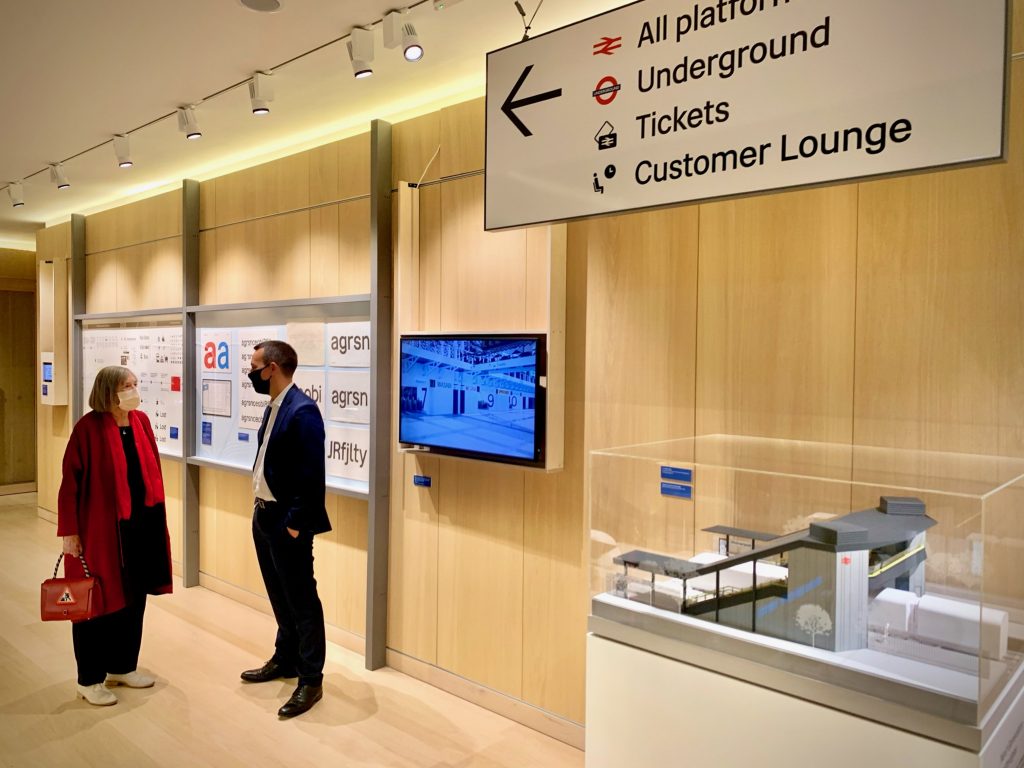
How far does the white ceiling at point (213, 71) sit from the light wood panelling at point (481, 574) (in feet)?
6.55

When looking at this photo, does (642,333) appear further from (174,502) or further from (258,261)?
(174,502)

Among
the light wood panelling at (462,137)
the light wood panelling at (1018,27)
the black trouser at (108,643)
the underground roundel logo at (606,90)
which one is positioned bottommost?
the black trouser at (108,643)

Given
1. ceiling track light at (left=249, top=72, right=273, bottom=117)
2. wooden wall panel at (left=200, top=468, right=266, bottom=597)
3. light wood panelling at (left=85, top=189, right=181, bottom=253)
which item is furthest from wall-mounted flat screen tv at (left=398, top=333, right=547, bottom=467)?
light wood panelling at (left=85, top=189, right=181, bottom=253)

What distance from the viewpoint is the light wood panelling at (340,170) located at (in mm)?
4371

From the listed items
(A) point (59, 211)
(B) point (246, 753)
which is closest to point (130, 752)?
(B) point (246, 753)

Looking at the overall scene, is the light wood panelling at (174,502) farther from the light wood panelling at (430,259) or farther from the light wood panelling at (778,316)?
the light wood panelling at (778,316)

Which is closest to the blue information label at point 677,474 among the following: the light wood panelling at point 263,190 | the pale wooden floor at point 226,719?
the pale wooden floor at point 226,719

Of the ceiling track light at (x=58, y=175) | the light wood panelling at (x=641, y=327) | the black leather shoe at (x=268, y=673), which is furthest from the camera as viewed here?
the ceiling track light at (x=58, y=175)

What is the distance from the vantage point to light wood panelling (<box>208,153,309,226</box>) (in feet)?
15.8

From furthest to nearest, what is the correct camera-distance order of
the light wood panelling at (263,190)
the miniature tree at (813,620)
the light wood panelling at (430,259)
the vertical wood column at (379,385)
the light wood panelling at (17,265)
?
1. the light wood panelling at (17,265)
2. the light wood panelling at (263,190)
3. the vertical wood column at (379,385)
4. the light wood panelling at (430,259)
5. the miniature tree at (813,620)

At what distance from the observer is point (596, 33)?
6.60 ft

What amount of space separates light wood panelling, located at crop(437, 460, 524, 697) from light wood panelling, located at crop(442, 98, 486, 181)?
58.6 inches

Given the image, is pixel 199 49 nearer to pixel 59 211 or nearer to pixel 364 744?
pixel 364 744

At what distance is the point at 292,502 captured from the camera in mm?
3594
